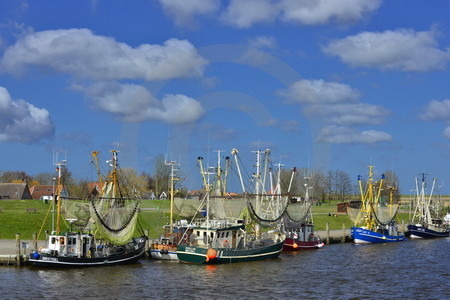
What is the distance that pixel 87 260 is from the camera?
71.4 m

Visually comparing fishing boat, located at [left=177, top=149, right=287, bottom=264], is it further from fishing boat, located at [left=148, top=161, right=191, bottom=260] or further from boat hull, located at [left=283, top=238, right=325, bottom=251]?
boat hull, located at [left=283, top=238, right=325, bottom=251]

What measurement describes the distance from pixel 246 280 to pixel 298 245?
35.0 m

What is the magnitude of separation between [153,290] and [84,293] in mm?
6016

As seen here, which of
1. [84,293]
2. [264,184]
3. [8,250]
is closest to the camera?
[84,293]

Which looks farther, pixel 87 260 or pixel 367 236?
pixel 367 236

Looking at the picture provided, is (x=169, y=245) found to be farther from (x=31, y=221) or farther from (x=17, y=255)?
(x=31, y=221)

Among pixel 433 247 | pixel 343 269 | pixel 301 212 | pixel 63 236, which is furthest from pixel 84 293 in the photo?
pixel 433 247

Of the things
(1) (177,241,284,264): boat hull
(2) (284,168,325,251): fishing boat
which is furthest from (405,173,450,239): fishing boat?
(1) (177,241,284,264): boat hull

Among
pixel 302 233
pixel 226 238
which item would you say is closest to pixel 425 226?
pixel 302 233

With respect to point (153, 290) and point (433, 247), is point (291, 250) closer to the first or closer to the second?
point (433, 247)

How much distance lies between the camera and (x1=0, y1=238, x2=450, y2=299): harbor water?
58.0 m

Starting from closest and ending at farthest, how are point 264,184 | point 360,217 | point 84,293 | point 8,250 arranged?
point 84,293
point 8,250
point 264,184
point 360,217

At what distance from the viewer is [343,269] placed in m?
76.4

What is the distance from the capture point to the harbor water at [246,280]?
58.0m
